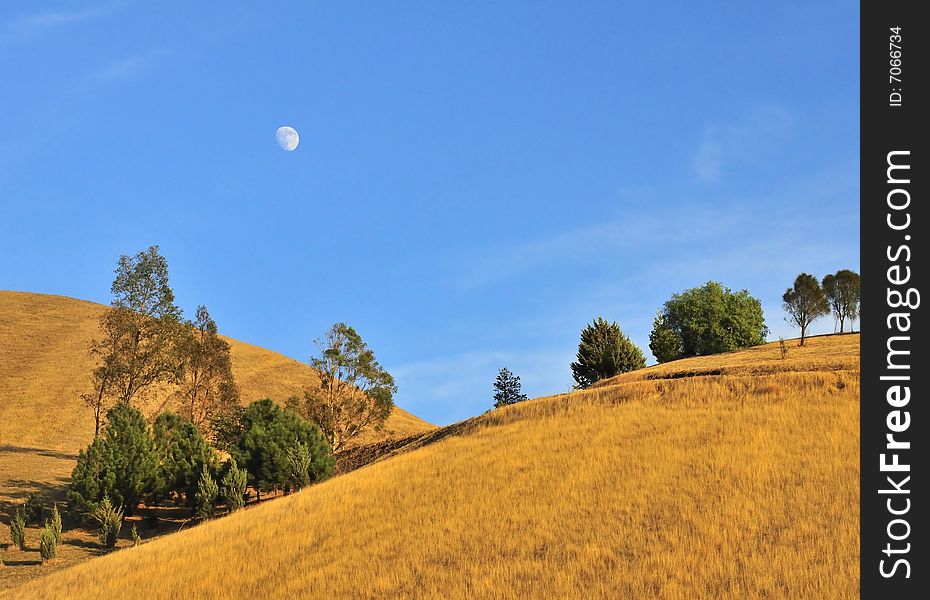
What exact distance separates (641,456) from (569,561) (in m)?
9.08

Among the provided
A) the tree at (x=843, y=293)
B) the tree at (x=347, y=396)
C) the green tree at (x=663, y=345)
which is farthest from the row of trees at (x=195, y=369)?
the tree at (x=843, y=293)

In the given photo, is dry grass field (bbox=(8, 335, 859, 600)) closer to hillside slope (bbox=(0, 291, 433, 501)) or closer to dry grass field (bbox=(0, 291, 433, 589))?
dry grass field (bbox=(0, 291, 433, 589))

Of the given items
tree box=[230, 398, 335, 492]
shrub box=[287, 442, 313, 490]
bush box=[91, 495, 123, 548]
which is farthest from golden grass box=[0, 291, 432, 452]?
bush box=[91, 495, 123, 548]

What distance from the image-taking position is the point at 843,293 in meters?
106

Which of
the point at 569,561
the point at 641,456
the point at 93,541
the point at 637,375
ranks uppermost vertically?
the point at 637,375

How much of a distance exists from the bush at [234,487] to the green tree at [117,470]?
4.25m

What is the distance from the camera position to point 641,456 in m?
27.2

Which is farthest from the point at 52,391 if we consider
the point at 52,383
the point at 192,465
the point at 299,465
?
the point at 299,465

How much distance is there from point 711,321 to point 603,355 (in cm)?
3708

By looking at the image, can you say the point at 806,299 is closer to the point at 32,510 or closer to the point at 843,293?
the point at 843,293

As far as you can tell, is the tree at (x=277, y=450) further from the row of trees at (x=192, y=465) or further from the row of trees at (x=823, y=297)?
the row of trees at (x=823, y=297)
